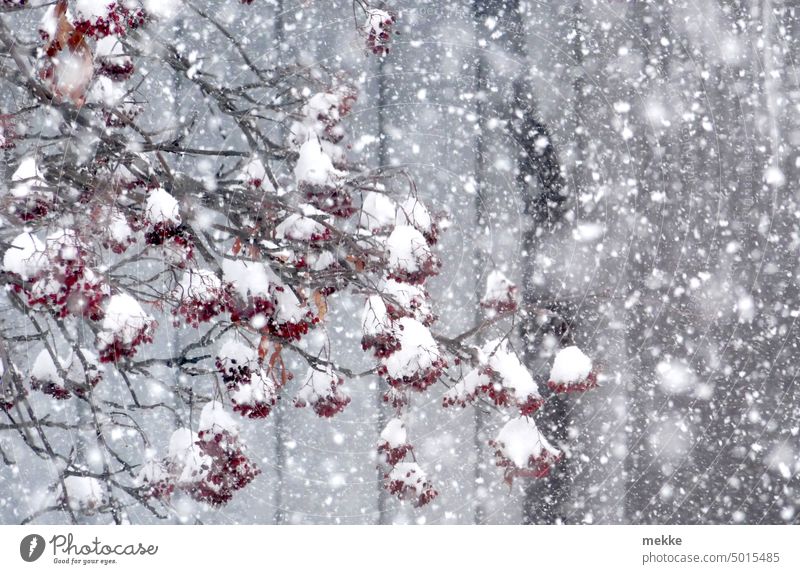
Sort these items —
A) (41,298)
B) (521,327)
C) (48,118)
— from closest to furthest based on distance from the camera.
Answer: (41,298) < (48,118) < (521,327)

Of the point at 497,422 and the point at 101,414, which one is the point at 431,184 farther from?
the point at 101,414

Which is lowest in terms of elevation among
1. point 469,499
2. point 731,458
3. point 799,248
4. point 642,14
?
point 469,499

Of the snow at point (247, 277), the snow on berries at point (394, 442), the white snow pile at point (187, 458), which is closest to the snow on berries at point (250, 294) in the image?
the snow at point (247, 277)

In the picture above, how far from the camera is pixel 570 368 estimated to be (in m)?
1.08

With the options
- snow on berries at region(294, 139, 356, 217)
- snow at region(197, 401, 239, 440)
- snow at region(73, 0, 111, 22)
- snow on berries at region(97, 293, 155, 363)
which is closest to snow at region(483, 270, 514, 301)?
snow on berries at region(294, 139, 356, 217)

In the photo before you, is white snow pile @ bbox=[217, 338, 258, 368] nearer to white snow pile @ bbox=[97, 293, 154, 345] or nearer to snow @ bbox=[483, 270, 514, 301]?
white snow pile @ bbox=[97, 293, 154, 345]

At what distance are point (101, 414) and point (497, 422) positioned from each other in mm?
668

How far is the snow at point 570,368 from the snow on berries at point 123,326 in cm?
57

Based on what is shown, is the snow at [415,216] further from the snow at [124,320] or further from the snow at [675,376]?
the snow at [675,376]

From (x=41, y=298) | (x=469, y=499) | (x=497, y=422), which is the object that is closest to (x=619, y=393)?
(x=497, y=422)

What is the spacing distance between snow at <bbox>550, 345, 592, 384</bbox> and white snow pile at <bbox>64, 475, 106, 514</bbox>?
2.29ft

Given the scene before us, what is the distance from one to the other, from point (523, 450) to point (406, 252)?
434mm

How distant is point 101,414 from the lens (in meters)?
1.21
